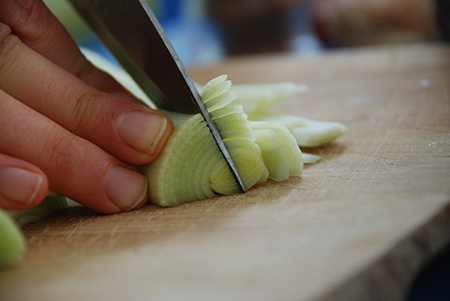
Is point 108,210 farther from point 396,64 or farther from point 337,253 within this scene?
point 396,64

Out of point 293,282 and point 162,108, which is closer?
point 293,282

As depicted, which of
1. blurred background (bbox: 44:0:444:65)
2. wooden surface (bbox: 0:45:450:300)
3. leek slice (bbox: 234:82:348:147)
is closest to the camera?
wooden surface (bbox: 0:45:450:300)

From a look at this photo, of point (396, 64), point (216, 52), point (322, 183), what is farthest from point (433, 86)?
point (216, 52)

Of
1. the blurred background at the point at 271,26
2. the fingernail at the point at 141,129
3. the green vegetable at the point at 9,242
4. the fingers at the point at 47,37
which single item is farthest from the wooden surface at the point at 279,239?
the blurred background at the point at 271,26

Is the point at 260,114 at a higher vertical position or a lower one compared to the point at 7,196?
lower

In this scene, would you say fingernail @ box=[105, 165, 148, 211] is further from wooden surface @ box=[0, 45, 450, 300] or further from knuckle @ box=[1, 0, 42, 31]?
knuckle @ box=[1, 0, 42, 31]

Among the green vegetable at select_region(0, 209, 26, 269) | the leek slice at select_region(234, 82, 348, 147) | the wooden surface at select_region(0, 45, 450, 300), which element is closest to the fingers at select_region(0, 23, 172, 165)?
the wooden surface at select_region(0, 45, 450, 300)
